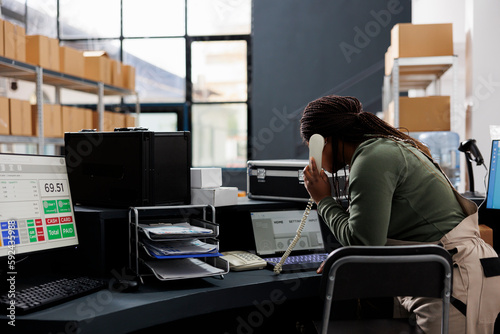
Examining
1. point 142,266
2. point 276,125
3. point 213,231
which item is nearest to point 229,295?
point 213,231

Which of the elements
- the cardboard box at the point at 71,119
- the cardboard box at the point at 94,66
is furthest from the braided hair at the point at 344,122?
the cardboard box at the point at 94,66

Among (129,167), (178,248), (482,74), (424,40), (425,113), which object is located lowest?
(178,248)

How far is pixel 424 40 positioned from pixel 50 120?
9.84 ft

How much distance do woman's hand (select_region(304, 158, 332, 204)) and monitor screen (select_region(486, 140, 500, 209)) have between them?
0.89 m

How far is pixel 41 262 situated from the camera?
5.52ft

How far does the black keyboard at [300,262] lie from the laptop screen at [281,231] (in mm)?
66

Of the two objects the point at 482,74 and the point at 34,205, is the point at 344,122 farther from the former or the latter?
the point at 482,74

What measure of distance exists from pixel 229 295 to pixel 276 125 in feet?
14.4

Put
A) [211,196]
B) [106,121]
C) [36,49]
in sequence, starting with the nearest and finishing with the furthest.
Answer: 1. [211,196]
2. [36,49]
3. [106,121]

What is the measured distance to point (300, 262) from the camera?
5.97 feet

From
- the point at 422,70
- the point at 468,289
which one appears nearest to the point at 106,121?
the point at 422,70

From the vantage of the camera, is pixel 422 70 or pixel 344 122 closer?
pixel 344 122

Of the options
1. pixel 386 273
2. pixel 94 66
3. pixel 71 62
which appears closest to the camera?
pixel 386 273

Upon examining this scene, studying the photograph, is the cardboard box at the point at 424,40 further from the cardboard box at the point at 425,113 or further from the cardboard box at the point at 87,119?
the cardboard box at the point at 87,119
